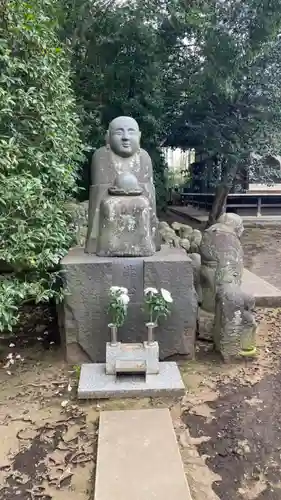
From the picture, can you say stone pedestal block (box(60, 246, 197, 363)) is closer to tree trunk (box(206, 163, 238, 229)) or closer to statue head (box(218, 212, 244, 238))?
statue head (box(218, 212, 244, 238))

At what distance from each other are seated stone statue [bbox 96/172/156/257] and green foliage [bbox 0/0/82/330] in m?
0.37

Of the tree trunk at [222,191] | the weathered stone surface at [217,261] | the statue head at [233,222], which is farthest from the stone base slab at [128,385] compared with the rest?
the tree trunk at [222,191]

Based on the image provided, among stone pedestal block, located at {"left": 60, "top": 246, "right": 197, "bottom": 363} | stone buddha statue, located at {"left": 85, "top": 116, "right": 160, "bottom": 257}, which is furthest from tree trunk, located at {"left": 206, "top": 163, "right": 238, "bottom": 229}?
stone pedestal block, located at {"left": 60, "top": 246, "right": 197, "bottom": 363}

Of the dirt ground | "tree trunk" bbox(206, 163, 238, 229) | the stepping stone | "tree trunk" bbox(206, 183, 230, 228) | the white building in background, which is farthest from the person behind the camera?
the white building in background

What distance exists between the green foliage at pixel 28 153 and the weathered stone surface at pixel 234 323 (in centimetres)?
135

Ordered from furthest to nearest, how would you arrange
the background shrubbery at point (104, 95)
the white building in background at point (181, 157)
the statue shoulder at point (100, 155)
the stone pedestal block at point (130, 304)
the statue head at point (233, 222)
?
the white building in background at point (181, 157) → the statue head at point (233, 222) → the statue shoulder at point (100, 155) → the stone pedestal block at point (130, 304) → the background shrubbery at point (104, 95)

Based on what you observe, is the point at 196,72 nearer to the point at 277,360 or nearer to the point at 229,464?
the point at 277,360

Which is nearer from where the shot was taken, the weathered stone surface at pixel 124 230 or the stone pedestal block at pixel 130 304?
the stone pedestal block at pixel 130 304

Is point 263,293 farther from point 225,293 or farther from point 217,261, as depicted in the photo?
point 225,293

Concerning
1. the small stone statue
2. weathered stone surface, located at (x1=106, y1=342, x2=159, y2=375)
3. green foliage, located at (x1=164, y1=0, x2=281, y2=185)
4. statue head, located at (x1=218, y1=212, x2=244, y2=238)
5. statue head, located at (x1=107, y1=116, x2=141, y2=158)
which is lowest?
weathered stone surface, located at (x1=106, y1=342, x2=159, y2=375)

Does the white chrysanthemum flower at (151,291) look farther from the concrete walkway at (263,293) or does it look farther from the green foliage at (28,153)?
the concrete walkway at (263,293)

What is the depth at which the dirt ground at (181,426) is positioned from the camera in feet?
7.09

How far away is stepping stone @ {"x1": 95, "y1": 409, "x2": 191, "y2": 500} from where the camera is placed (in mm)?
1978

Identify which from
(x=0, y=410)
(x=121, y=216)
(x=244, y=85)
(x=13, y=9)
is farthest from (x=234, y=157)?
(x=0, y=410)
